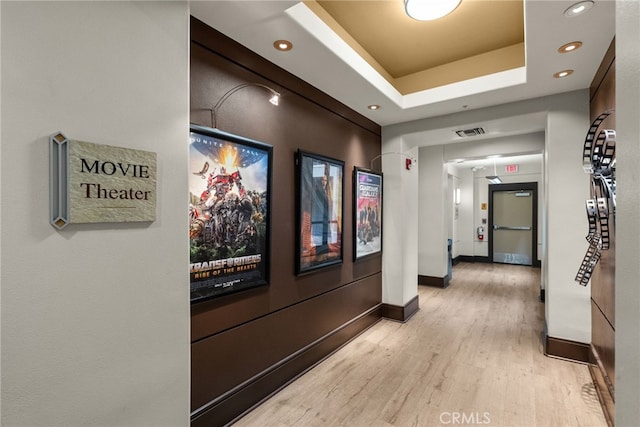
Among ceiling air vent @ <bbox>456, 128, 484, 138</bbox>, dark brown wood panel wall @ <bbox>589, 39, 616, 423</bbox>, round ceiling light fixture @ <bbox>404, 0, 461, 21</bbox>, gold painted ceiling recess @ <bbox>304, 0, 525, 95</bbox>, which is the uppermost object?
gold painted ceiling recess @ <bbox>304, 0, 525, 95</bbox>

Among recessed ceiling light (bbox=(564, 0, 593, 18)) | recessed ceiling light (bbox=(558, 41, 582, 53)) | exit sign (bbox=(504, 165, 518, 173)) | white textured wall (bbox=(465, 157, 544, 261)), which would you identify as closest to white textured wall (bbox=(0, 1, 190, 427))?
recessed ceiling light (bbox=(564, 0, 593, 18))

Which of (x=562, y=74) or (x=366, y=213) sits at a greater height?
(x=562, y=74)

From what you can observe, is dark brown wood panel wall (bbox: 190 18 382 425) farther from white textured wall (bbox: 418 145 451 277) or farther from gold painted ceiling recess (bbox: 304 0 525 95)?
white textured wall (bbox: 418 145 451 277)

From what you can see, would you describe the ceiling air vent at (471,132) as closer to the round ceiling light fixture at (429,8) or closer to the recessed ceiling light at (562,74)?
the recessed ceiling light at (562,74)

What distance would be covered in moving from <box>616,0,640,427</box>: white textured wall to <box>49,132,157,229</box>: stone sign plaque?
169 cm

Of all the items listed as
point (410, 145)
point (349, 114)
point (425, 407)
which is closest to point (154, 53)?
point (349, 114)

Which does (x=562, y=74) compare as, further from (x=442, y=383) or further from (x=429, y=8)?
(x=442, y=383)

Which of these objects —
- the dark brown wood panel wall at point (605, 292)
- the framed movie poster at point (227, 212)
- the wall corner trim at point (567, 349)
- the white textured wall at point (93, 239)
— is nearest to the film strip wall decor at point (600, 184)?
the dark brown wood panel wall at point (605, 292)

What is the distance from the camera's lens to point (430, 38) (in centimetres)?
291

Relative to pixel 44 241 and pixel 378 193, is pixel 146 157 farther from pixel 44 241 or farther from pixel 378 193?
pixel 378 193

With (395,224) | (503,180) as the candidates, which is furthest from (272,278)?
(503,180)

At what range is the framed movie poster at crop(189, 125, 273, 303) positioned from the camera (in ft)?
6.41

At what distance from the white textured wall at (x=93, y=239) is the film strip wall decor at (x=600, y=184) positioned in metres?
2.67

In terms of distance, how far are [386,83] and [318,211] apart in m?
1.56
